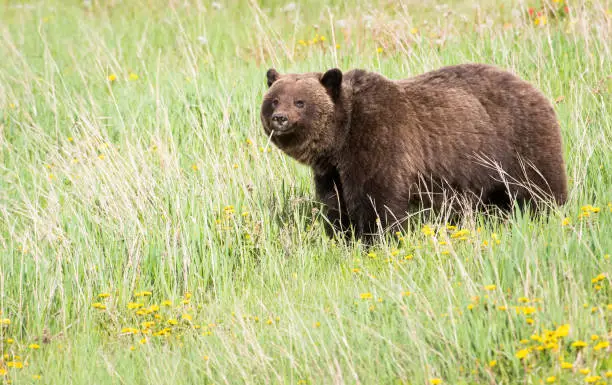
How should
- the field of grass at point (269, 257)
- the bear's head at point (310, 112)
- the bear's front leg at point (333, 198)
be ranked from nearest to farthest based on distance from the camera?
the field of grass at point (269, 257) → the bear's head at point (310, 112) → the bear's front leg at point (333, 198)

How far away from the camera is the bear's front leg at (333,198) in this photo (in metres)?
6.30

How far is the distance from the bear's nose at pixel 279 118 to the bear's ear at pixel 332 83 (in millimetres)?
440

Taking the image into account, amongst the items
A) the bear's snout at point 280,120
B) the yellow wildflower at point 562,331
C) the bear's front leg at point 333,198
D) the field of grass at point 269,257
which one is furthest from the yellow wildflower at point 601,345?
the bear's snout at point 280,120

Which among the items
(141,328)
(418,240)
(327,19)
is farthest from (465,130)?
(327,19)

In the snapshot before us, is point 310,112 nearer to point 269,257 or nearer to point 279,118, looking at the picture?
point 279,118

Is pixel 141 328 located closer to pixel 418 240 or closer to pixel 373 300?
pixel 373 300

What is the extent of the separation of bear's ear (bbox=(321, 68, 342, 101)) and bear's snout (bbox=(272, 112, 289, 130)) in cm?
43

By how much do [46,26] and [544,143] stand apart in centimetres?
778

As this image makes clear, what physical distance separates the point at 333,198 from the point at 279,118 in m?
0.77

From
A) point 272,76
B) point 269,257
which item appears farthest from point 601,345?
point 272,76

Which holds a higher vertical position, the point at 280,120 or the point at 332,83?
the point at 332,83

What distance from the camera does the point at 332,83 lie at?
6180mm

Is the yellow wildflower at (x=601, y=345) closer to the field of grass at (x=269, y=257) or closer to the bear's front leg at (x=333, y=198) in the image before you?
the field of grass at (x=269, y=257)

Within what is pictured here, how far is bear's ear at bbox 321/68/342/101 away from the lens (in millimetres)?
6145
